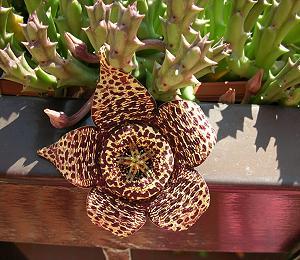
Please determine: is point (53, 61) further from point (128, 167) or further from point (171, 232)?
point (171, 232)

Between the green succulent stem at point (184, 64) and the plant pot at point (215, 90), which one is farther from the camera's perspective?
the plant pot at point (215, 90)

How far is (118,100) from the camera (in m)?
0.72

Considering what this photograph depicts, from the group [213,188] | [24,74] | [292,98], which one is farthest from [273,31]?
[24,74]

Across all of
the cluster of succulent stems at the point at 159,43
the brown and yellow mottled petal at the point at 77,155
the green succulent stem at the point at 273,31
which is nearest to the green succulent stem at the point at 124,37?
the cluster of succulent stems at the point at 159,43

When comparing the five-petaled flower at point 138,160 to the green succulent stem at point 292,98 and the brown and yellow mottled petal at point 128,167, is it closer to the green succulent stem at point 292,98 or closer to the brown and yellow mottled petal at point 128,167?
the brown and yellow mottled petal at point 128,167

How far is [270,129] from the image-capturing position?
0.77m

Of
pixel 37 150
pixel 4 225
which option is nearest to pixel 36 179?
pixel 37 150

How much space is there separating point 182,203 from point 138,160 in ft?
0.25

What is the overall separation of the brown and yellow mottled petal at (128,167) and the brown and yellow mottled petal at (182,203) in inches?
0.6

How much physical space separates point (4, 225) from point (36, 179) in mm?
139

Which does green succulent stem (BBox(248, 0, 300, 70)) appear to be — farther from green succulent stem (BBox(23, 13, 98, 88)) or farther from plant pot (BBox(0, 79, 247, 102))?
green succulent stem (BBox(23, 13, 98, 88))

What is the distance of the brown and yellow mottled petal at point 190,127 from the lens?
28.5 inches

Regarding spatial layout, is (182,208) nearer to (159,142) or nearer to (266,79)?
(159,142)

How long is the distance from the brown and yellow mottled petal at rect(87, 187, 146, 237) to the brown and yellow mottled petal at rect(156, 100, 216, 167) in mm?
90
